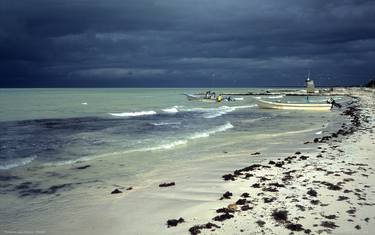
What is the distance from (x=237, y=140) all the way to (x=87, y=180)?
13061 mm

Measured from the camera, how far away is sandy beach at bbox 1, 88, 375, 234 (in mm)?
8336

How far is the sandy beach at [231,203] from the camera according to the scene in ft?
27.3

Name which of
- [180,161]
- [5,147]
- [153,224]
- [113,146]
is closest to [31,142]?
[5,147]

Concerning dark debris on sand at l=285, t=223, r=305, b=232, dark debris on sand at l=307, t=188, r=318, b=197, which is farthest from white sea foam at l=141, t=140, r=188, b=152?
dark debris on sand at l=285, t=223, r=305, b=232

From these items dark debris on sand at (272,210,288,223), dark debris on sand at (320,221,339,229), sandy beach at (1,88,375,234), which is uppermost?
dark debris on sand at (320,221,339,229)

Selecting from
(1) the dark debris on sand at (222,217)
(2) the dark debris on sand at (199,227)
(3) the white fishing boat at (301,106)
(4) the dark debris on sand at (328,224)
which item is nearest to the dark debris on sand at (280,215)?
(4) the dark debris on sand at (328,224)

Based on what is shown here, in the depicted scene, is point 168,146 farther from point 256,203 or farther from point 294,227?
point 294,227

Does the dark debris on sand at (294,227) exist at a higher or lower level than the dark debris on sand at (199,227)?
higher

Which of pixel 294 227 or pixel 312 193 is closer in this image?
pixel 294 227

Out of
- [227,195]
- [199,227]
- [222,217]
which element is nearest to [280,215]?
[222,217]

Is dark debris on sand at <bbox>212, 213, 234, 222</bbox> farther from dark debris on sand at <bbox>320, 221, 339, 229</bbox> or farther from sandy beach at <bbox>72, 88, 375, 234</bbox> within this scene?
dark debris on sand at <bbox>320, 221, 339, 229</bbox>

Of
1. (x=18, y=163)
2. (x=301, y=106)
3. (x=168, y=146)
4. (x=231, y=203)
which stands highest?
(x=231, y=203)

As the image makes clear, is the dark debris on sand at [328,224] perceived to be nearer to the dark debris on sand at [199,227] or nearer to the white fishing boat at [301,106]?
the dark debris on sand at [199,227]

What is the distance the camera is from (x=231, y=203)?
9.98 meters
